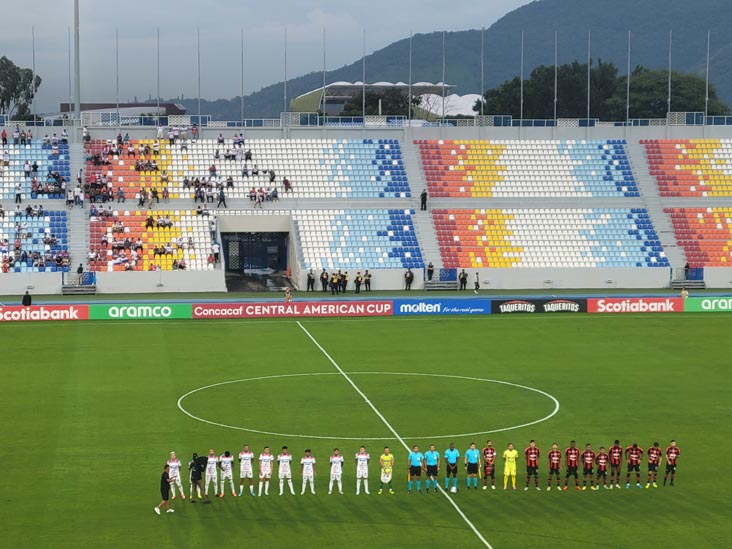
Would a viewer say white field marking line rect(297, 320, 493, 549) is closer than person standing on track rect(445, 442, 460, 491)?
Yes

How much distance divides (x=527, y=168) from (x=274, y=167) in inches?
726

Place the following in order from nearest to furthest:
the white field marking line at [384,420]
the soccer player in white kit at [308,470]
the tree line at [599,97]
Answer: the white field marking line at [384,420]
the soccer player in white kit at [308,470]
the tree line at [599,97]

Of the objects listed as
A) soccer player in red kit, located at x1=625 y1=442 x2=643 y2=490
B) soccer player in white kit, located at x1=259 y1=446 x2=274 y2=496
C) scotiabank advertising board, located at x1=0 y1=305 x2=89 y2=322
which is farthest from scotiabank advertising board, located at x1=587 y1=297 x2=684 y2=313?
soccer player in white kit, located at x1=259 y1=446 x2=274 y2=496

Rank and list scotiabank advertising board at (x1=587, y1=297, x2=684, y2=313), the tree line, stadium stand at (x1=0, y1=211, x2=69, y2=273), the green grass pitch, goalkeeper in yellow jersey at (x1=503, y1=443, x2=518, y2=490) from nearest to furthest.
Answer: the green grass pitch
goalkeeper in yellow jersey at (x1=503, y1=443, x2=518, y2=490)
scotiabank advertising board at (x1=587, y1=297, x2=684, y2=313)
stadium stand at (x1=0, y1=211, x2=69, y2=273)
the tree line

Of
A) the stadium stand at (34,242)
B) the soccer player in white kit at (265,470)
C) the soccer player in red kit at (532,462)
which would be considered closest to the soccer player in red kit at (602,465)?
the soccer player in red kit at (532,462)

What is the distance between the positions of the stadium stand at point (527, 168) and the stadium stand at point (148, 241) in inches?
685

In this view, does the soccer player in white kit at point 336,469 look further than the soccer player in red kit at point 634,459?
No

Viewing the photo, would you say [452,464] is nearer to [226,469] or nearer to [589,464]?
[589,464]

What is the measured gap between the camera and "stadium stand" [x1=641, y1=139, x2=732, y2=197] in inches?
3157

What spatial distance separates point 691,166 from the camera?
3223 inches

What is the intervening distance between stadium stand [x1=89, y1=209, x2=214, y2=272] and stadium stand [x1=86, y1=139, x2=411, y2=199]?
2.84 m

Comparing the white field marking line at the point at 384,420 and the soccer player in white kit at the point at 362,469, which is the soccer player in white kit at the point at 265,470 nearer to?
the soccer player in white kit at the point at 362,469

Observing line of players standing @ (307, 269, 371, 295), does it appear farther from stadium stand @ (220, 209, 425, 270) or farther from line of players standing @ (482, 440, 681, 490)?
line of players standing @ (482, 440, 681, 490)

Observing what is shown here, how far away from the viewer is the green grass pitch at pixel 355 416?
24.9 m
